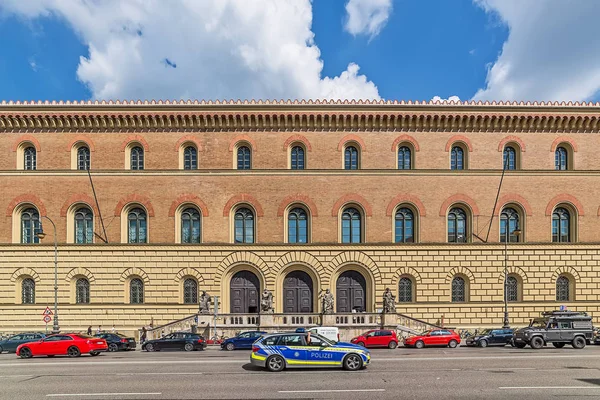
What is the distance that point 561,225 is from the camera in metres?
32.2

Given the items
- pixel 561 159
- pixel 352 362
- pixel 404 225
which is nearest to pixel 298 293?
pixel 404 225

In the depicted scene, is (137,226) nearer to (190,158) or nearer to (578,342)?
(190,158)

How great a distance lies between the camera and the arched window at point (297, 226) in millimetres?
32125

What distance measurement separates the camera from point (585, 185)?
32.1 meters

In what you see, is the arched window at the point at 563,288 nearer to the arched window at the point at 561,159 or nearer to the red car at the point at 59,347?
the arched window at the point at 561,159

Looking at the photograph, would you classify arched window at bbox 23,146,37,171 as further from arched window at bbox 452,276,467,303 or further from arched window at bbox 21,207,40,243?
arched window at bbox 452,276,467,303

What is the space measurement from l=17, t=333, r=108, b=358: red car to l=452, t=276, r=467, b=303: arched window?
22553 mm

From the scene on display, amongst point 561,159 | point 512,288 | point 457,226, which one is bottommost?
point 512,288

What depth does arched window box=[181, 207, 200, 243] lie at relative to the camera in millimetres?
32094

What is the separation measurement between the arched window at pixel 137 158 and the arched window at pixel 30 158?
673cm

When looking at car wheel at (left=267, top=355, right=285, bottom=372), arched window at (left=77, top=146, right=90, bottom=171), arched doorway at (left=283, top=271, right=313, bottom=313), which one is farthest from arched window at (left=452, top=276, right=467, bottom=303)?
arched window at (left=77, top=146, right=90, bottom=171)

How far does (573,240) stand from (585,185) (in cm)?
394

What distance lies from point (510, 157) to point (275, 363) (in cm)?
2453

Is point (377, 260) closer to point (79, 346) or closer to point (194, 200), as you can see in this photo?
point (194, 200)
